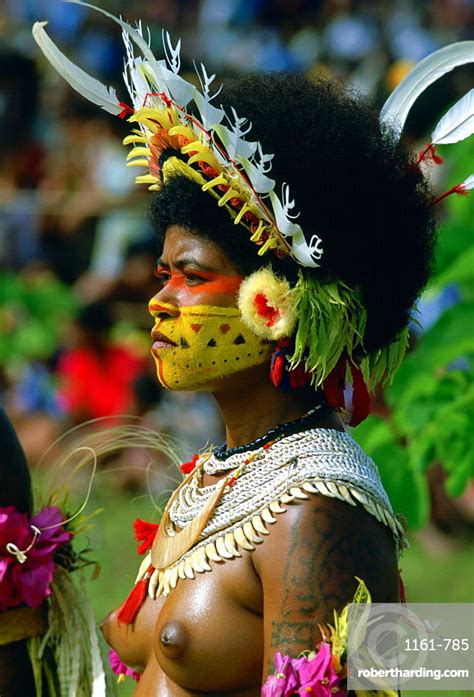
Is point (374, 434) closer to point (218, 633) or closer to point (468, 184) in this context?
point (468, 184)

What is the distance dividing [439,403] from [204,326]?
191cm

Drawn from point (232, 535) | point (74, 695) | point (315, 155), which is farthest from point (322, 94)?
point (74, 695)

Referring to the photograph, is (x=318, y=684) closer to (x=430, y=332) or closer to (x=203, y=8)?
(x=430, y=332)

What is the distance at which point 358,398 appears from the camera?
9.62ft

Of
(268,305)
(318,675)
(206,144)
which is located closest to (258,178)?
(206,144)

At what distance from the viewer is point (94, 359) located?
912cm

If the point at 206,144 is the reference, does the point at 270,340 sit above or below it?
below

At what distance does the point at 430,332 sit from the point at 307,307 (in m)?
1.90

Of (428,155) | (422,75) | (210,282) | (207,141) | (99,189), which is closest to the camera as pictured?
(207,141)

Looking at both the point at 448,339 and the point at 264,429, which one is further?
the point at 448,339

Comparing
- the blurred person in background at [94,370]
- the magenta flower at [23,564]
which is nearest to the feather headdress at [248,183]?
the magenta flower at [23,564]

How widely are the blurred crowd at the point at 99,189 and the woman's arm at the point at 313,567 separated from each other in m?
5.84

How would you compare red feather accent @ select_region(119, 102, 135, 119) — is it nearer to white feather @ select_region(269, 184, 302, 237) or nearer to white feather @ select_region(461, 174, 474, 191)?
white feather @ select_region(269, 184, 302, 237)

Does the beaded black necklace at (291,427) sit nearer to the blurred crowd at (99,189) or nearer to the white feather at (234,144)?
the white feather at (234,144)
